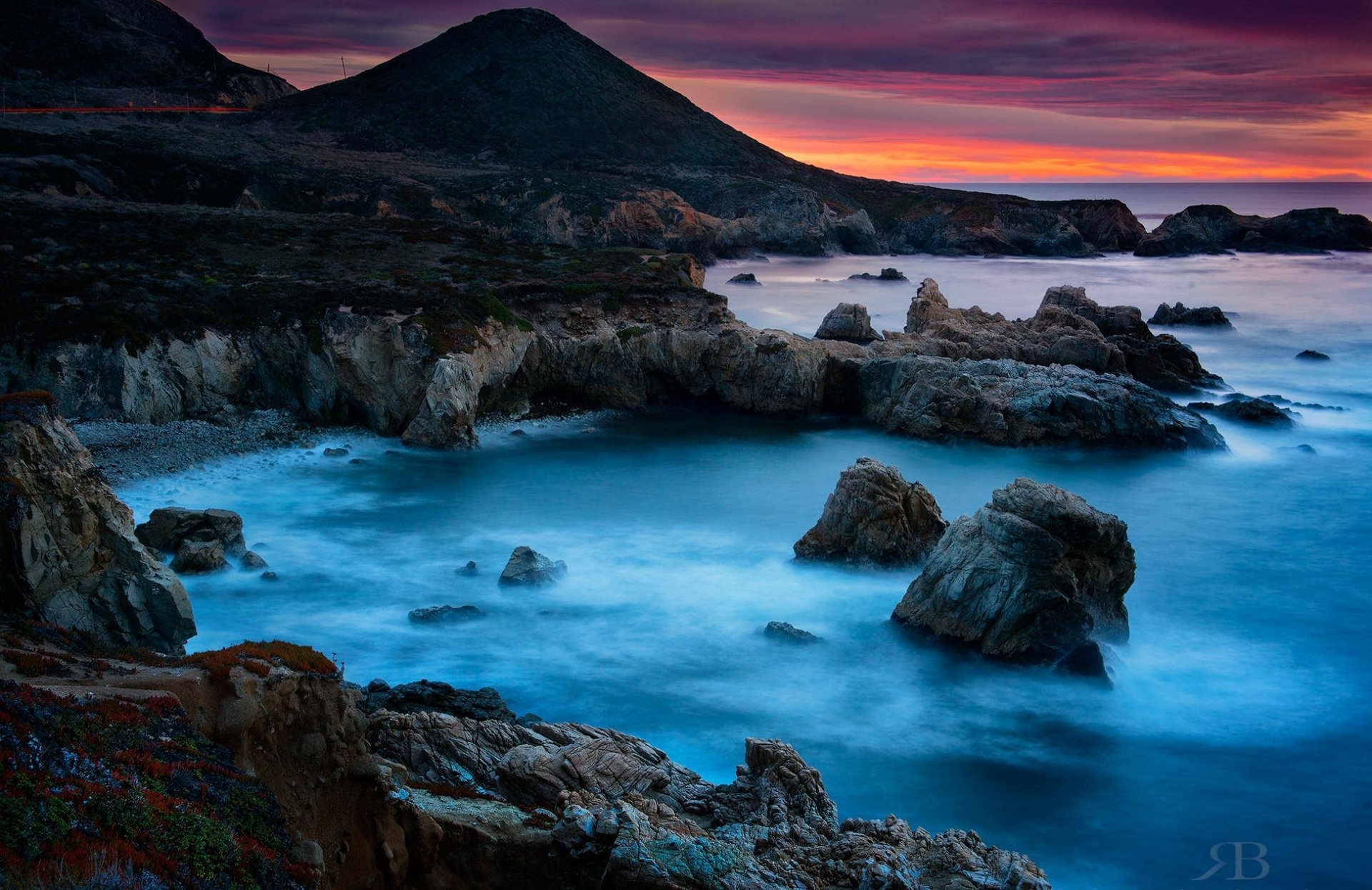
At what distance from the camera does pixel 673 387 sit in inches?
1677

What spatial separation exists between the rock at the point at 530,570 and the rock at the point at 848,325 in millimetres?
29212

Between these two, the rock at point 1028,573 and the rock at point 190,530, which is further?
the rock at point 190,530

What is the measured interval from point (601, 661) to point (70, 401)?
841 inches

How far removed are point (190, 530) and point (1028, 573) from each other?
19.1m

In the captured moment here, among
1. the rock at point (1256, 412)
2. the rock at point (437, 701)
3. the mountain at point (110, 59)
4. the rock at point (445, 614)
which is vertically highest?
the mountain at point (110, 59)

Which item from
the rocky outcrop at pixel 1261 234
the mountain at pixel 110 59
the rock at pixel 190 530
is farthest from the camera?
the rocky outcrop at pixel 1261 234

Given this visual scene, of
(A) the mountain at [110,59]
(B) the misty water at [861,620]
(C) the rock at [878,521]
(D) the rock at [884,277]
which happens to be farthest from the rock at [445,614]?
(A) the mountain at [110,59]

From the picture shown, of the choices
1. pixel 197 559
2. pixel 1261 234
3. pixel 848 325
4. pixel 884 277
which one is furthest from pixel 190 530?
pixel 1261 234

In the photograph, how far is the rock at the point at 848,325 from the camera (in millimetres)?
51438

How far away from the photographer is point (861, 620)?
2275cm

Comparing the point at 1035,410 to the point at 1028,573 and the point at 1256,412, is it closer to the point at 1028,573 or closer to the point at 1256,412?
the point at 1256,412

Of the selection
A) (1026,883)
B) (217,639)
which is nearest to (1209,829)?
(1026,883)

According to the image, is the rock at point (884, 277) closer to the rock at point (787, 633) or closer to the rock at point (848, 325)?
the rock at point (848, 325)

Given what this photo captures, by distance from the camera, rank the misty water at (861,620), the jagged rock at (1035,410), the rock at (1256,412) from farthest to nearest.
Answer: the rock at (1256,412) < the jagged rock at (1035,410) < the misty water at (861,620)
